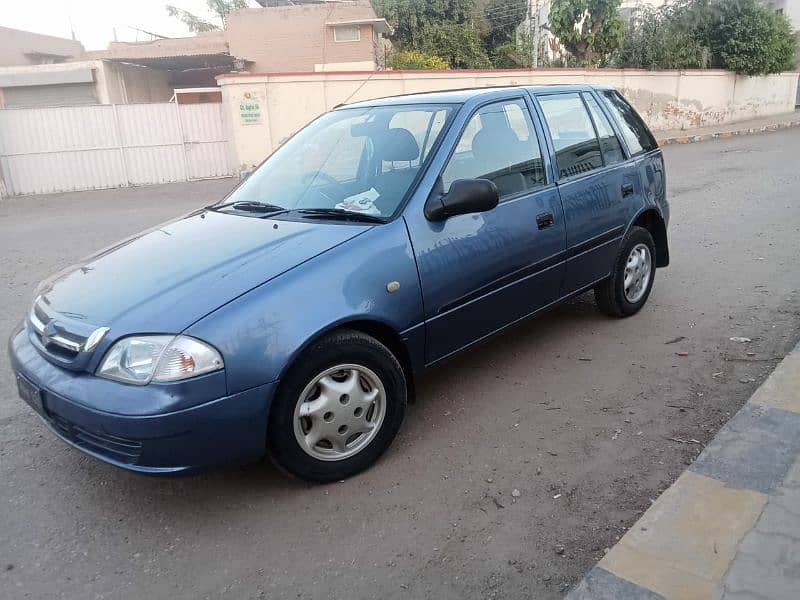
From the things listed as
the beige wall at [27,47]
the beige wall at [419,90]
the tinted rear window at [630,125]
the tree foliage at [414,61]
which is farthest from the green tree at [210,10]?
the tinted rear window at [630,125]

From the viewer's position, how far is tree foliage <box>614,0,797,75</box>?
22891 millimetres

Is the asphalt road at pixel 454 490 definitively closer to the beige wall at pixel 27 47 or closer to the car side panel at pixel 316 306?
the car side panel at pixel 316 306

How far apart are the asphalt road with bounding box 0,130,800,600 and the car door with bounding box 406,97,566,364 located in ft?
1.74

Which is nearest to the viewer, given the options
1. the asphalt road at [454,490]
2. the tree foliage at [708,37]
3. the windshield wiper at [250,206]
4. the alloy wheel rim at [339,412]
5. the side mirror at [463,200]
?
the asphalt road at [454,490]

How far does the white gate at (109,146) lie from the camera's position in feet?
52.2

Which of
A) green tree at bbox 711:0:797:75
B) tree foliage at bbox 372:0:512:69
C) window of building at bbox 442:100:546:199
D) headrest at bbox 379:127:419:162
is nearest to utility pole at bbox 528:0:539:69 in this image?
tree foliage at bbox 372:0:512:69

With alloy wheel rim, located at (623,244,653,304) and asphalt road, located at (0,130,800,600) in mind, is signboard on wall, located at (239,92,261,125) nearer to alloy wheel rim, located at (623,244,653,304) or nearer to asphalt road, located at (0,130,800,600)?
asphalt road, located at (0,130,800,600)

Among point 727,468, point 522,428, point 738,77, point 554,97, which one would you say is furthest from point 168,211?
point 738,77

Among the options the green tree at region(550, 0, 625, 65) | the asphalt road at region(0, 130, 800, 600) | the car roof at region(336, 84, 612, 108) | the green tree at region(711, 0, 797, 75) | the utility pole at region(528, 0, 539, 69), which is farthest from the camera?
the utility pole at region(528, 0, 539, 69)

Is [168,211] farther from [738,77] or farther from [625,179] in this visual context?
[738,77]

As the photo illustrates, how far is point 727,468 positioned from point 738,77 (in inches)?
1011

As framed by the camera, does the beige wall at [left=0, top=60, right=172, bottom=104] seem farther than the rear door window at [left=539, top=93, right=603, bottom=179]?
Yes

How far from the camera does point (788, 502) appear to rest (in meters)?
2.63

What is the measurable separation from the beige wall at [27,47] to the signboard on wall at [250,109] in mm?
19150
